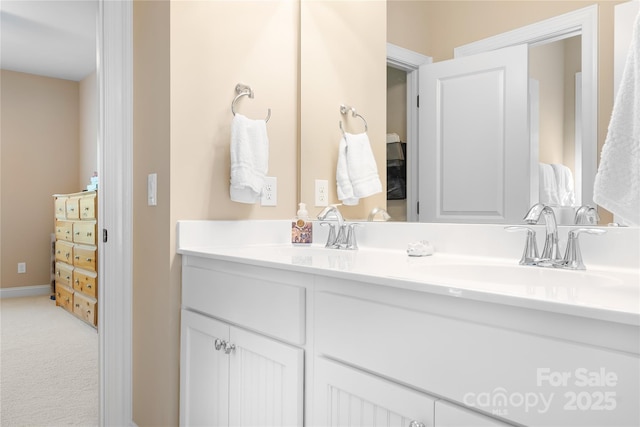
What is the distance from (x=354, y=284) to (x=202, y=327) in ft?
2.34

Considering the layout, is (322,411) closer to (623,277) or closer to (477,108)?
(623,277)

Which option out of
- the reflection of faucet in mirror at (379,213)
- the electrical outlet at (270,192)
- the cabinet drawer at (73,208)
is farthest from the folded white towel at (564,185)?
the cabinet drawer at (73,208)

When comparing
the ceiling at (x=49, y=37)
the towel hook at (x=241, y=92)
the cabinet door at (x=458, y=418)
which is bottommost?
the cabinet door at (x=458, y=418)

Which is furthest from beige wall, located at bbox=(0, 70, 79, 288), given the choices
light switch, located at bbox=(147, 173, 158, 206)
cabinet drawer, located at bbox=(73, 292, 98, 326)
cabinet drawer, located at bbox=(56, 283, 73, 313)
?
light switch, located at bbox=(147, 173, 158, 206)

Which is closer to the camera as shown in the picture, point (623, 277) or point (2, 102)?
point (623, 277)

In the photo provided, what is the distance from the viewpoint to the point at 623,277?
101cm

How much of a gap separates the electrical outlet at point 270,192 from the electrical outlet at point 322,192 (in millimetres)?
178

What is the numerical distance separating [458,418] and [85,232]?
155 inches

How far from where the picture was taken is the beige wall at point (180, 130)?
5.42ft

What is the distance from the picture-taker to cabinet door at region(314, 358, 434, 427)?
2.95 feet

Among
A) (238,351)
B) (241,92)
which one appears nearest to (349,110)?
(241,92)

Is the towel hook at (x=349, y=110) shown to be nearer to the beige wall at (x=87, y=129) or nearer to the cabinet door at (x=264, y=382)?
the cabinet door at (x=264, y=382)

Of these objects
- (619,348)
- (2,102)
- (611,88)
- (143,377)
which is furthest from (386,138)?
(2,102)

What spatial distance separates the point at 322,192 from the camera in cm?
198
